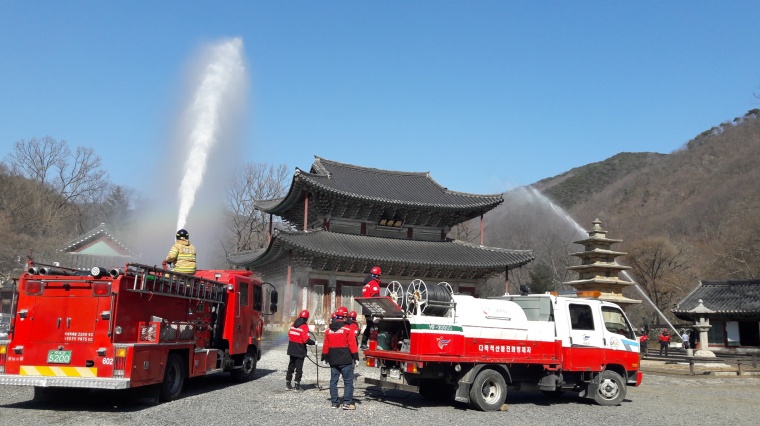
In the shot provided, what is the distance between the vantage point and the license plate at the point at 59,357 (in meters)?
10.6

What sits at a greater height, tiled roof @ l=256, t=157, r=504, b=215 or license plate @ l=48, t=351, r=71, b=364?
tiled roof @ l=256, t=157, r=504, b=215

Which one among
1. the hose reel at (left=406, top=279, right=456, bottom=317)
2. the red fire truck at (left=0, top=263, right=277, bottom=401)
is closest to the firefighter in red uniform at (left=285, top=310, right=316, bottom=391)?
the red fire truck at (left=0, top=263, right=277, bottom=401)

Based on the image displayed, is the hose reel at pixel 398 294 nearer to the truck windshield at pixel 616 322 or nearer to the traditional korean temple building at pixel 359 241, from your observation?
the truck windshield at pixel 616 322

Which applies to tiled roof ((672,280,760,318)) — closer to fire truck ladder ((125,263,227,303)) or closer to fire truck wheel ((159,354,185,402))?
fire truck ladder ((125,263,227,303))

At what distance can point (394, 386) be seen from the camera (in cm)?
1196

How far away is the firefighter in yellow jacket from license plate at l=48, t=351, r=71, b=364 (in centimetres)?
309

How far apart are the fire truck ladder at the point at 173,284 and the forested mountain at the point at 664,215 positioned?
139ft

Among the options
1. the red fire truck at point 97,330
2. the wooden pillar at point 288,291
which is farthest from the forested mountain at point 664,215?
the red fire truck at point 97,330

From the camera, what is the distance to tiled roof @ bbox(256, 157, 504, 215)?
3484 centimetres

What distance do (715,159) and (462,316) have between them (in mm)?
130096

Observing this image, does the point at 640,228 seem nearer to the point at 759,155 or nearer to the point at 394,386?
the point at 759,155

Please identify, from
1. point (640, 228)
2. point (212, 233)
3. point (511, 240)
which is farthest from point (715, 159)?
point (212, 233)

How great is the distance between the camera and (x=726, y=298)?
121 ft

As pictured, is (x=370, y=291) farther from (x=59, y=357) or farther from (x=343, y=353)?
(x=59, y=357)
